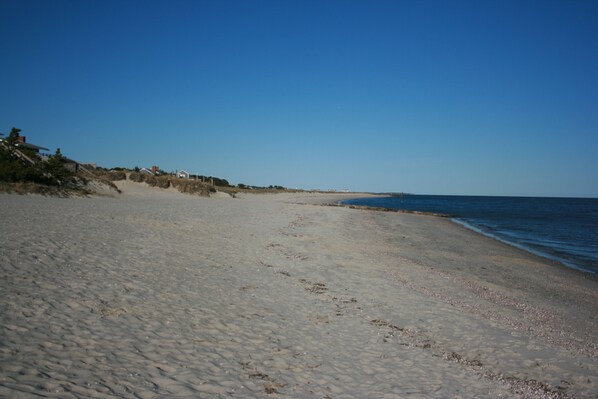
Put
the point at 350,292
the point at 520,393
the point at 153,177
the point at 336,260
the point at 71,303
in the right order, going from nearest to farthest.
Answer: the point at 520,393 < the point at 71,303 < the point at 350,292 < the point at 336,260 < the point at 153,177

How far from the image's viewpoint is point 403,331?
8.38m

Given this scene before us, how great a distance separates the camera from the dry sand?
17.2 ft

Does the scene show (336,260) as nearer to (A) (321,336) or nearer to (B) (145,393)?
(A) (321,336)

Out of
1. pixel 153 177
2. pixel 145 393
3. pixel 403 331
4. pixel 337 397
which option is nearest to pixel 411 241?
pixel 403 331

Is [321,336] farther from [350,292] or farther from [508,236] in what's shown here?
[508,236]

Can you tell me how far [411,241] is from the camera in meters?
24.3

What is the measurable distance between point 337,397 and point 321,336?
2.27 m

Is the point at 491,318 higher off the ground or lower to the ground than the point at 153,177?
lower

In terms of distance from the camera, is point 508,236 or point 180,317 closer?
point 180,317

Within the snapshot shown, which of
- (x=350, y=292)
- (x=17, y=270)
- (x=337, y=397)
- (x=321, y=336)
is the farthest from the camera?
(x=350, y=292)

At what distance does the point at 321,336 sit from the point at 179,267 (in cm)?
567

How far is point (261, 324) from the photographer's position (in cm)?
776

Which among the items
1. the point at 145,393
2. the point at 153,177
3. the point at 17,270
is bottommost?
the point at 145,393

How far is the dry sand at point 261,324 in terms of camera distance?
525 cm
